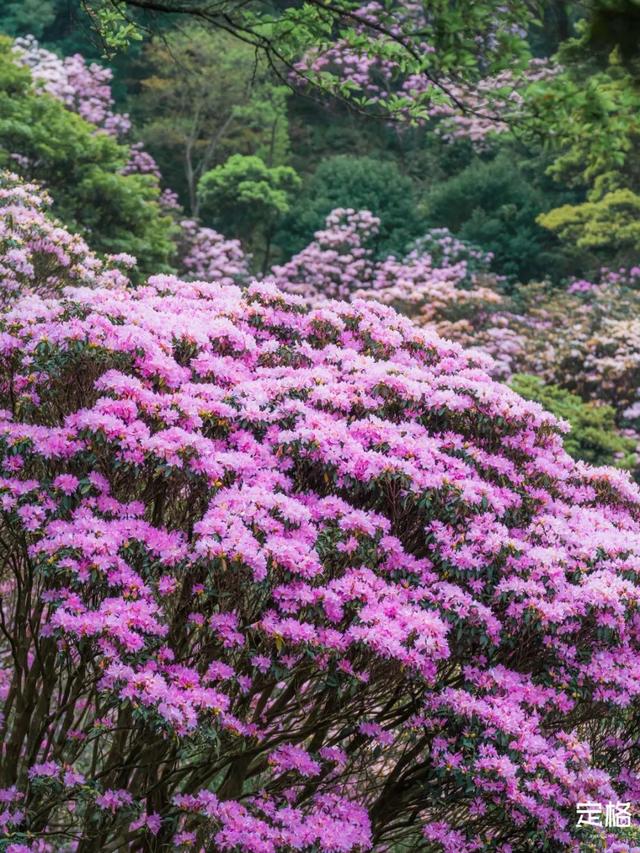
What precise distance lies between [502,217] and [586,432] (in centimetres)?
1379

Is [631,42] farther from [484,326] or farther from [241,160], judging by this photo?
[241,160]

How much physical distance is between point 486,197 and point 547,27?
74.9 ft

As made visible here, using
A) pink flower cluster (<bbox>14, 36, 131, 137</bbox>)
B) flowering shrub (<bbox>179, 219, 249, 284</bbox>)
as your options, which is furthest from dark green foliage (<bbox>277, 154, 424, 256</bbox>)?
pink flower cluster (<bbox>14, 36, 131, 137</bbox>)

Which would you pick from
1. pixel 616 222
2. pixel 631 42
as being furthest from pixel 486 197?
pixel 631 42

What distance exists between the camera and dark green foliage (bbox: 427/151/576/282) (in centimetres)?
2256

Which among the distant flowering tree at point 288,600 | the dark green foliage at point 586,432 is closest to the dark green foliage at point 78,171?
the dark green foliage at point 586,432

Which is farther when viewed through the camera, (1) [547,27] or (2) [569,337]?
(2) [569,337]

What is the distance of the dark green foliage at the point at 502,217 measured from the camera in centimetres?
2256

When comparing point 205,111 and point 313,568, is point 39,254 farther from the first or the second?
point 205,111

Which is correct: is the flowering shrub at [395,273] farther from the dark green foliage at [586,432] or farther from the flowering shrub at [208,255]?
the dark green foliage at [586,432]

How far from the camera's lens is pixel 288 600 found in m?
3.36

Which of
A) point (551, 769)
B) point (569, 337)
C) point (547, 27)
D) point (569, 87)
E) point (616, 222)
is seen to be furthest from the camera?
point (616, 222)

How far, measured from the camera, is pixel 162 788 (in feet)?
12.9

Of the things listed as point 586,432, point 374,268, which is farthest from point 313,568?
point 374,268
